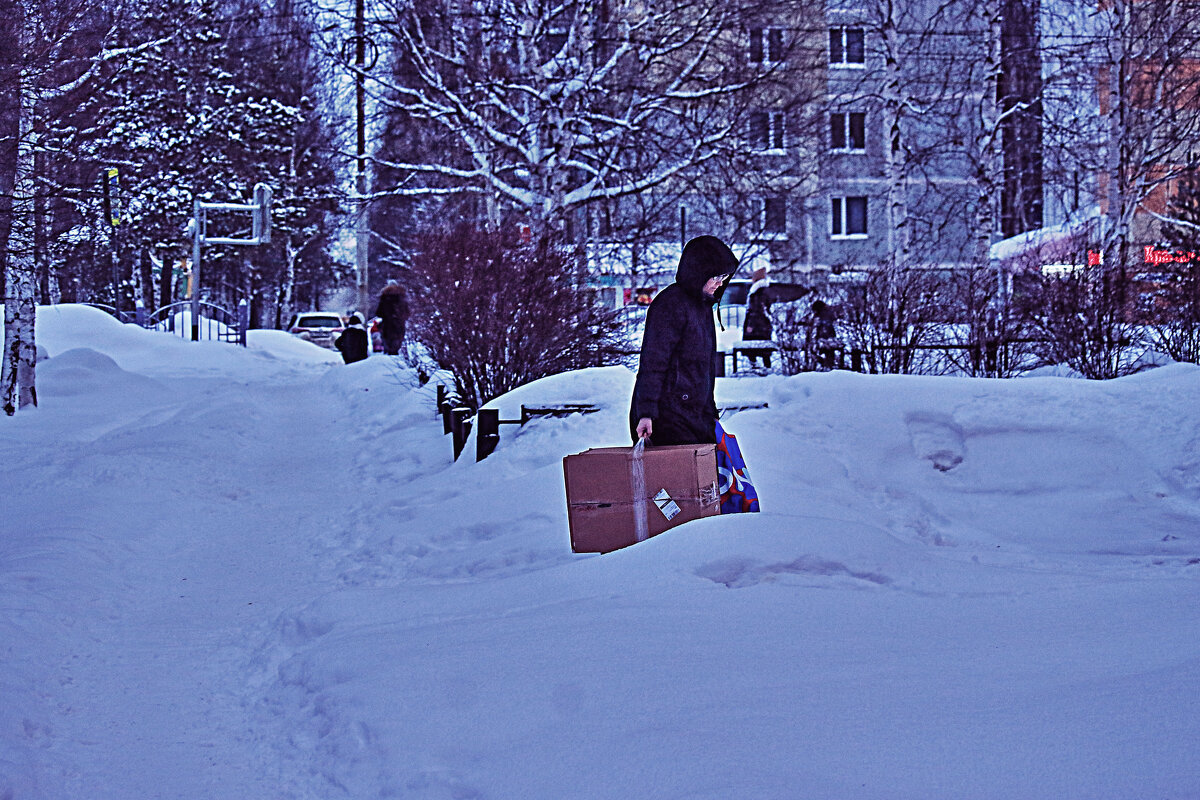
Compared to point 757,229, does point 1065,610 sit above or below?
below

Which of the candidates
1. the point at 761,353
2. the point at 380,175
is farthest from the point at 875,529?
the point at 380,175

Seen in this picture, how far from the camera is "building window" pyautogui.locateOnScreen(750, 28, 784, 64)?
20.0m

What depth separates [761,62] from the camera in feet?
64.7

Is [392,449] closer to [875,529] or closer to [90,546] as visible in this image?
[90,546]

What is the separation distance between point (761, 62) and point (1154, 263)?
8.40 m

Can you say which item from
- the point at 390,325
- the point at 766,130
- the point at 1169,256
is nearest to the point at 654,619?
the point at 1169,256

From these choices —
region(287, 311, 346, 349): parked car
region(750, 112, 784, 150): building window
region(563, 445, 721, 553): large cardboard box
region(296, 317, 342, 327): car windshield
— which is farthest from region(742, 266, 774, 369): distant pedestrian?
region(296, 317, 342, 327): car windshield

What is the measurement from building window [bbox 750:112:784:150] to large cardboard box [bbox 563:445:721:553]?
609 inches

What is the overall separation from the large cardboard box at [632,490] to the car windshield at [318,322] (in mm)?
38907

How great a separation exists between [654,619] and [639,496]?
132cm

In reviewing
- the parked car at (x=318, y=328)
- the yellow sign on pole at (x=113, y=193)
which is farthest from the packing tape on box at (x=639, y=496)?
the parked car at (x=318, y=328)

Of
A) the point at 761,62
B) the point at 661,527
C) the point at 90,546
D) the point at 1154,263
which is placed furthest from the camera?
the point at 761,62

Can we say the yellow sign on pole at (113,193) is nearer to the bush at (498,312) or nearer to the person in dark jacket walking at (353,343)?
the bush at (498,312)

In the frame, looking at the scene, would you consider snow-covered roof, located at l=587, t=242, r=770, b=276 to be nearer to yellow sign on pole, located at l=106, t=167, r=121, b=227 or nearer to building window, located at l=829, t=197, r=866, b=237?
yellow sign on pole, located at l=106, t=167, r=121, b=227
